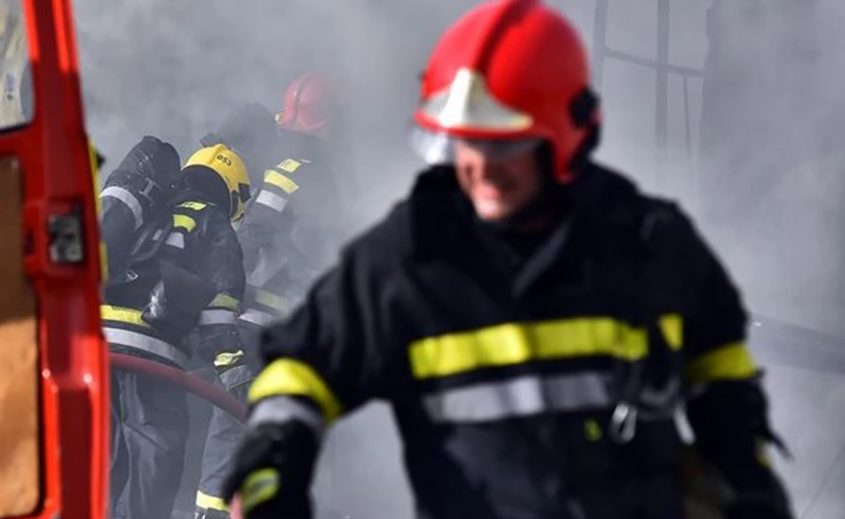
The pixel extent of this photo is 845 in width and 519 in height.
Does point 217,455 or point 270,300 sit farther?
point 270,300

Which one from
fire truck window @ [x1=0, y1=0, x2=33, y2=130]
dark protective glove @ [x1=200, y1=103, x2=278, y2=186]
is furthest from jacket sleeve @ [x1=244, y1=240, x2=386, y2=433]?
dark protective glove @ [x1=200, y1=103, x2=278, y2=186]

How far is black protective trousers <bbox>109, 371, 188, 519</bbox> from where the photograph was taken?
6.56 meters

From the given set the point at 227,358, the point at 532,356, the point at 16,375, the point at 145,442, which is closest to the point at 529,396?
the point at 532,356

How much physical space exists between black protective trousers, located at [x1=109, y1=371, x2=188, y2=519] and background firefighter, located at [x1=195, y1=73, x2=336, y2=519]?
0.23 metres

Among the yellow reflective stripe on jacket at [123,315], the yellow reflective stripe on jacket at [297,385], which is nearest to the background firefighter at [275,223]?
the yellow reflective stripe on jacket at [123,315]

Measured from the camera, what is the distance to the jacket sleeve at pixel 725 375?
2439 mm

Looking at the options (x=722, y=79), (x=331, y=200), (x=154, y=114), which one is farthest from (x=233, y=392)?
(x=154, y=114)

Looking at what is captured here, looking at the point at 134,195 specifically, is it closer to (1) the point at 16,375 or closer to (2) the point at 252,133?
(2) the point at 252,133

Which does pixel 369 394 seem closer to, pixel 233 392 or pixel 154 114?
pixel 233 392

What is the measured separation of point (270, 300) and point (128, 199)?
1288 mm

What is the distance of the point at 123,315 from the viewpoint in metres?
6.61

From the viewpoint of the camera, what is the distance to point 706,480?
2.47 meters

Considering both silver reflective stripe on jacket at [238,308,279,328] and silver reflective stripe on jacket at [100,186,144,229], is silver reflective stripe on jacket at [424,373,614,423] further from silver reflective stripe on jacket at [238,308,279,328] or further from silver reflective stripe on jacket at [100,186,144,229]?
silver reflective stripe on jacket at [238,308,279,328]

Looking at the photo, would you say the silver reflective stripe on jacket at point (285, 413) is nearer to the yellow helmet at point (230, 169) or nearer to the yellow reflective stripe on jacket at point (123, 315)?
the yellow reflective stripe on jacket at point (123, 315)
